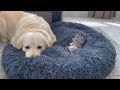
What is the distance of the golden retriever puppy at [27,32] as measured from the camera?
1.48 meters

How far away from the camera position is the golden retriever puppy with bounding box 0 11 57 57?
1.48 meters

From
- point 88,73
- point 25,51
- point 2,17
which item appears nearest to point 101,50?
point 88,73

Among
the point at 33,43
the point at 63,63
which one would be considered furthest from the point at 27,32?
the point at 63,63

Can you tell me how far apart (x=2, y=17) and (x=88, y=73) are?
3.06 feet

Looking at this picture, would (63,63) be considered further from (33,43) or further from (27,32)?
(27,32)

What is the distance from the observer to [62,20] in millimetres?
2227

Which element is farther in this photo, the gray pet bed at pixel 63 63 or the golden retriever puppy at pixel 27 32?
the golden retriever puppy at pixel 27 32

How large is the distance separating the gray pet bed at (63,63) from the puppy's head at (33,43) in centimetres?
4

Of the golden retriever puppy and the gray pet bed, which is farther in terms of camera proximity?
the golden retriever puppy

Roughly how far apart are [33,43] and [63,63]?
26cm

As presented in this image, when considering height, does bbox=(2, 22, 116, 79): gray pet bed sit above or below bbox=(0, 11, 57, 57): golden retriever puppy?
below

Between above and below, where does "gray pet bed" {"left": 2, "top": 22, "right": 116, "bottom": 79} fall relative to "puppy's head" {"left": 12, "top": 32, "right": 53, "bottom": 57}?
below

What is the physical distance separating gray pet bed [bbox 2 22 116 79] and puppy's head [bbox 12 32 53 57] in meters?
0.04
